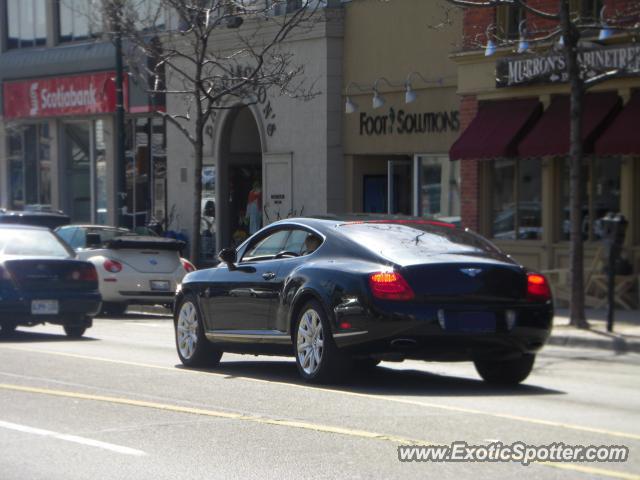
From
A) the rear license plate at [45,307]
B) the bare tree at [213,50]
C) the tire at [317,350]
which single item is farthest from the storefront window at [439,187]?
the tire at [317,350]

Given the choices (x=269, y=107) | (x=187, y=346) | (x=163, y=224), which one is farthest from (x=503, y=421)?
(x=163, y=224)

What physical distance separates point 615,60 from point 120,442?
14.3m

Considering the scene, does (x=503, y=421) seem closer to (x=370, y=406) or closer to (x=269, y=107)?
(x=370, y=406)

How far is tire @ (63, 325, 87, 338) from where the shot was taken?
59.5ft

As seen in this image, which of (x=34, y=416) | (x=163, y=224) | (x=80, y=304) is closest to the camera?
(x=34, y=416)

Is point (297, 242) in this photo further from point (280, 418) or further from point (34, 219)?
point (34, 219)

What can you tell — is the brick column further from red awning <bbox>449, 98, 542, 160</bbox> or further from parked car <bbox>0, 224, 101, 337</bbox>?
parked car <bbox>0, 224, 101, 337</bbox>

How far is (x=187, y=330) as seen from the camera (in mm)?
13594

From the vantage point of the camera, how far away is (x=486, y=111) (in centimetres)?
2392

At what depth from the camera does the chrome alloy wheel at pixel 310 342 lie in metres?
11.3

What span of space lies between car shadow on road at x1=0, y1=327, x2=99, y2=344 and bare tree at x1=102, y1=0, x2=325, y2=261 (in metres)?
7.65

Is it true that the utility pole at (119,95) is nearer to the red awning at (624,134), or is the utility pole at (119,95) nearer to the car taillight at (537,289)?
the red awning at (624,134)

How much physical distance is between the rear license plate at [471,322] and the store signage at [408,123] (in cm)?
1541

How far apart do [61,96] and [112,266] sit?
16489mm
